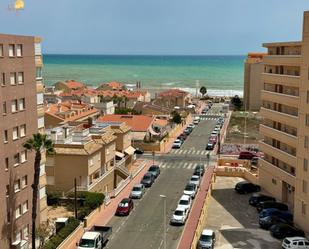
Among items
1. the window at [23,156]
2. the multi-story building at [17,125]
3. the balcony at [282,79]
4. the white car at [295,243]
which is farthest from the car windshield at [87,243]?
the balcony at [282,79]

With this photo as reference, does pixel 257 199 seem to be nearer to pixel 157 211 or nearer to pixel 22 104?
pixel 157 211

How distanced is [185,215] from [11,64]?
75.6ft

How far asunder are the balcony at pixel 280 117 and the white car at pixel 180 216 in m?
15.4

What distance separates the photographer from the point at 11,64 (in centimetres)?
4238

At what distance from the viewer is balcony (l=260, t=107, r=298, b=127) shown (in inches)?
2250

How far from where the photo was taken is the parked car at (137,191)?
6116 centimetres

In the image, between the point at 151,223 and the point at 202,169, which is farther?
the point at 202,169

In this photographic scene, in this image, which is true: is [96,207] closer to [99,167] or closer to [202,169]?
[99,167]

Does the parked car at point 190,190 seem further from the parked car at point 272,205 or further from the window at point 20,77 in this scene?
the window at point 20,77

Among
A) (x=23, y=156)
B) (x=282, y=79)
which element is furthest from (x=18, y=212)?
(x=282, y=79)

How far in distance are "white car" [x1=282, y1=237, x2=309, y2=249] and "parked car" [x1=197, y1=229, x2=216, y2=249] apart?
247 inches

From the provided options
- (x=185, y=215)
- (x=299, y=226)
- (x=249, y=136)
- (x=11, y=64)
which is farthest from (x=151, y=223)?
(x=249, y=136)

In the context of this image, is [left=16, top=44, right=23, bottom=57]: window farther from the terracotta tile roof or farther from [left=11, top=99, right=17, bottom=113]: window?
the terracotta tile roof

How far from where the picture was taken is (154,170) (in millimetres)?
73250
